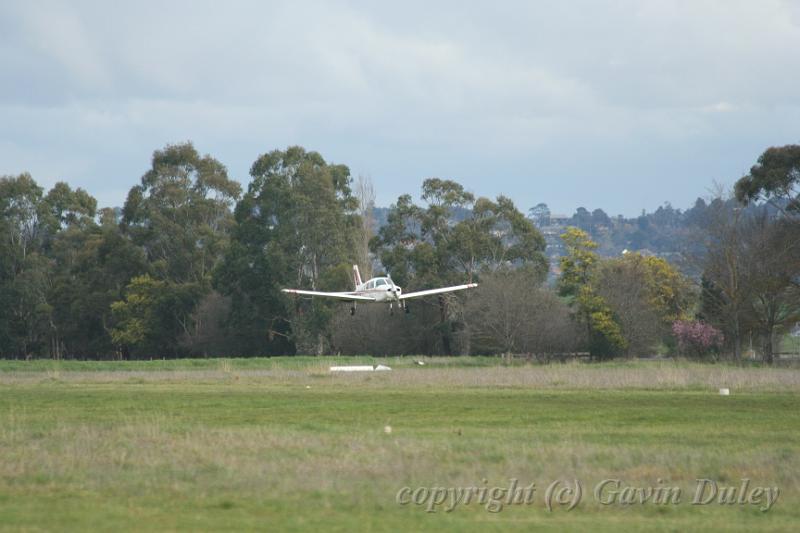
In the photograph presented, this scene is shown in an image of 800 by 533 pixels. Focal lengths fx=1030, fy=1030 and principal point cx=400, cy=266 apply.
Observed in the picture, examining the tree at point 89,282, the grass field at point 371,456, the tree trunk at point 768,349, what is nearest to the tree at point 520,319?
the tree trunk at point 768,349

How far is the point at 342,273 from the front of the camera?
81750 millimetres

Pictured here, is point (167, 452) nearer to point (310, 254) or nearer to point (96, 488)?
point (96, 488)

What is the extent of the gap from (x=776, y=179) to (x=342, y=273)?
33.0 meters

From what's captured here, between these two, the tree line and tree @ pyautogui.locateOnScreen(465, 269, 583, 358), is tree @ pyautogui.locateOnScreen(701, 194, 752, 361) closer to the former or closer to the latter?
the tree line

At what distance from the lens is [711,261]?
6794 centimetres

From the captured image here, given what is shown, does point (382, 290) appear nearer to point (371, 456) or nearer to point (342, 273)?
point (342, 273)

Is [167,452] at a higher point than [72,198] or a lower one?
lower

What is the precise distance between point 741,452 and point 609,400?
1214 centimetres

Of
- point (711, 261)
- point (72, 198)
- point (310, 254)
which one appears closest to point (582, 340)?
point (711, 261)

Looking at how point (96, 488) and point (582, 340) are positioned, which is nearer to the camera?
point (96, 488)

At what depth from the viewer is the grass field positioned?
13.0m

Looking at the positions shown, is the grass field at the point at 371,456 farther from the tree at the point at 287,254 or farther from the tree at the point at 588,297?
the tree at the point at 287,254

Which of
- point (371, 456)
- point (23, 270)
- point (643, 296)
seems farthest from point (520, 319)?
point (371, 456)

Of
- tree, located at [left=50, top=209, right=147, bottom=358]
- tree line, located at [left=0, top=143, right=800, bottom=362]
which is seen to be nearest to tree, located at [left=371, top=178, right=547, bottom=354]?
tree line, located at [left=0, top=143, right=800, bottom=362]
